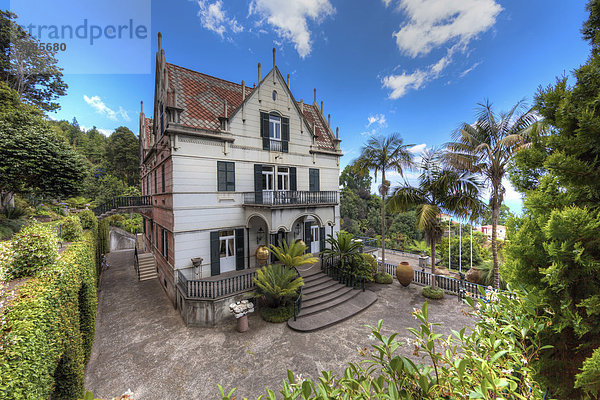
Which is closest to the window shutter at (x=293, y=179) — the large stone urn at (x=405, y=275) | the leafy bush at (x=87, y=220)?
the large stone urn at (x=405, y=275)

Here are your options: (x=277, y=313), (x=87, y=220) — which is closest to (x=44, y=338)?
(x=277, y=313)

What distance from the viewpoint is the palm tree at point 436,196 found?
11.4 meters

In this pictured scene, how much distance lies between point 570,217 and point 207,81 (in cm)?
1710

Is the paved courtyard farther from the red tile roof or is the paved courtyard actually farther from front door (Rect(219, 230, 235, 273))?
the red tile roof

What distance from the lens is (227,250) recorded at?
41.1ft

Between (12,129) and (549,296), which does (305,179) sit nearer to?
(549,296)

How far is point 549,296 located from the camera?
2.90 metres

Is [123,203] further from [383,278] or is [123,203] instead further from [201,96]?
[383,278]

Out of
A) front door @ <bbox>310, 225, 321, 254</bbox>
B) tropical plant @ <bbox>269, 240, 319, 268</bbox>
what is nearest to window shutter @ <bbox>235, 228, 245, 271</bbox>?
tropical plant @ <bbox>269, 240, 319, 268</bbox>

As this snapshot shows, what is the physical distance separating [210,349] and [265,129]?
460 inches

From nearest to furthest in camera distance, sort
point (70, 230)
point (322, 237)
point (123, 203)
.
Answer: point (70, 230)
point (123, 203)
point (322, 237)

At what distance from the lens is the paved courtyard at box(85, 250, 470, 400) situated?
21.1 feet

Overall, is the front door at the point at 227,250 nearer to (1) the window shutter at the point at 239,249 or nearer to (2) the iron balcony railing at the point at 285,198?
(1) the window shutter at the point at 239,249

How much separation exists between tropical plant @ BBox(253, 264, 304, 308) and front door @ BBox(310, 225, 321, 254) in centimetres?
582
